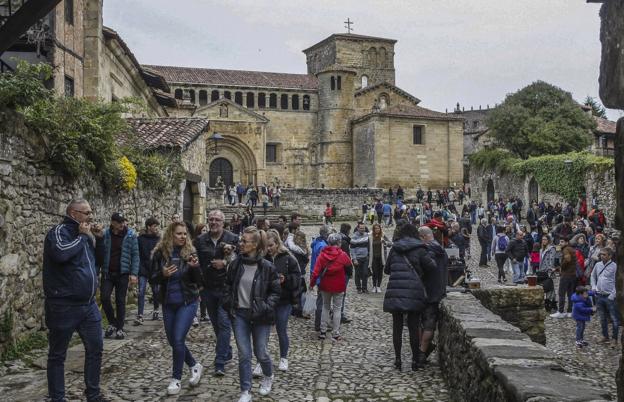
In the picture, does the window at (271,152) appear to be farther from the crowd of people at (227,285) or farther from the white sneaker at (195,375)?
the white sneaker at (195,375)

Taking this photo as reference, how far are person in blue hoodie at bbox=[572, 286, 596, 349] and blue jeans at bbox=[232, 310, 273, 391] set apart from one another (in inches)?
227

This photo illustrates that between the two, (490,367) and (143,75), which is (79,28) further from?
(490,367)

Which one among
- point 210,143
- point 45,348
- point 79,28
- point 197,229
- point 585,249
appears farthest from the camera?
point 210,143

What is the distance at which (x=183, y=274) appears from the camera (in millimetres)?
6105

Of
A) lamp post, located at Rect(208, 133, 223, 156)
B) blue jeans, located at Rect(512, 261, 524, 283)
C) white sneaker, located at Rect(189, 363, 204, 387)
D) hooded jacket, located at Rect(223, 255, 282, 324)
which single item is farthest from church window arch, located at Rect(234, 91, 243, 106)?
hooded jacket, located at Rect(223, 255, 282, 324)

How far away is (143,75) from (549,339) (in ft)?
63.2

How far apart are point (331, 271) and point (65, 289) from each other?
4311 mm

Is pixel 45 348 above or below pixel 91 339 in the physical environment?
below

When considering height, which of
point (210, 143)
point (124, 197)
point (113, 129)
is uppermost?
point (210, 143)

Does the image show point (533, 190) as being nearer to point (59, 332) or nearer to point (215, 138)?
point (215, 138)

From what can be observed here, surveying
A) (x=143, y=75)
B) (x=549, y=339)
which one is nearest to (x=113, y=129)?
(x=549, y=339)

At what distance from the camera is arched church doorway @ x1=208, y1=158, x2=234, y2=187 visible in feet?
157

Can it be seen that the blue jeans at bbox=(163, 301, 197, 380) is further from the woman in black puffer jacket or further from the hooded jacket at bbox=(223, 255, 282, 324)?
the woman in black puffer jacket

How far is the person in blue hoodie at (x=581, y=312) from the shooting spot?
9.70 meters
